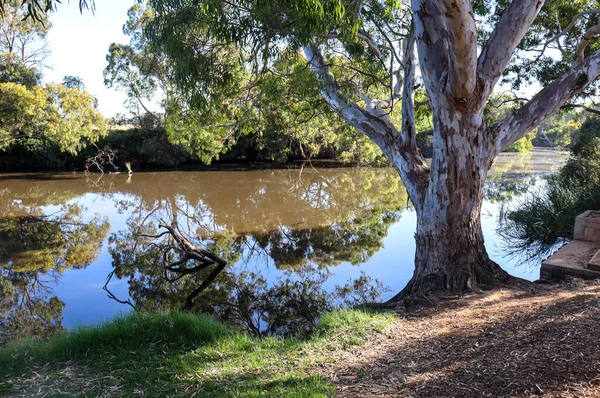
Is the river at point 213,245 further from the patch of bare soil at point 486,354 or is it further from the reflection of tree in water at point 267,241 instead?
the patch of bare soil at point 486,354

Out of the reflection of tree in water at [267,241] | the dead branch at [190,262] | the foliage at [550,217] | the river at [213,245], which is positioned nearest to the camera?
the reflection of tree in water at [267,241]

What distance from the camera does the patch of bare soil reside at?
8.18ft

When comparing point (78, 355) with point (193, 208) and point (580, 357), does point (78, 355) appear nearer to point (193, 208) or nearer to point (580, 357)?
point (580, 357)

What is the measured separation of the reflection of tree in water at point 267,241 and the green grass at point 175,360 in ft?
5.40

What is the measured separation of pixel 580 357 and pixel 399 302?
2.48 metres

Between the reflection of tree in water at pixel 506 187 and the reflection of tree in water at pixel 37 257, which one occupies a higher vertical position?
the reflection of tree in water at pixel 506 187

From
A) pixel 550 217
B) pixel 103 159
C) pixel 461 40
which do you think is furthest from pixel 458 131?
pixel 103 159

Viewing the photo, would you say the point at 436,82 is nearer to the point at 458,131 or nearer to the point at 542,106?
the point at 458,131

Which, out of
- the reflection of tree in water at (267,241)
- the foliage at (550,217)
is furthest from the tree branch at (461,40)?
the foliage at (550,217)

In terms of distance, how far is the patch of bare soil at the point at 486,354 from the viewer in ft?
8.18

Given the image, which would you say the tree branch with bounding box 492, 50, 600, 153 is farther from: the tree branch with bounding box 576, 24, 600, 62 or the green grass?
the green grass

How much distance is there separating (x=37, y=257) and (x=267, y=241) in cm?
436

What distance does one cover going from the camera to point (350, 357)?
3365 millimetres

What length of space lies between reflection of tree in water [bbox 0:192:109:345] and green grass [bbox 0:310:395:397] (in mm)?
2009
